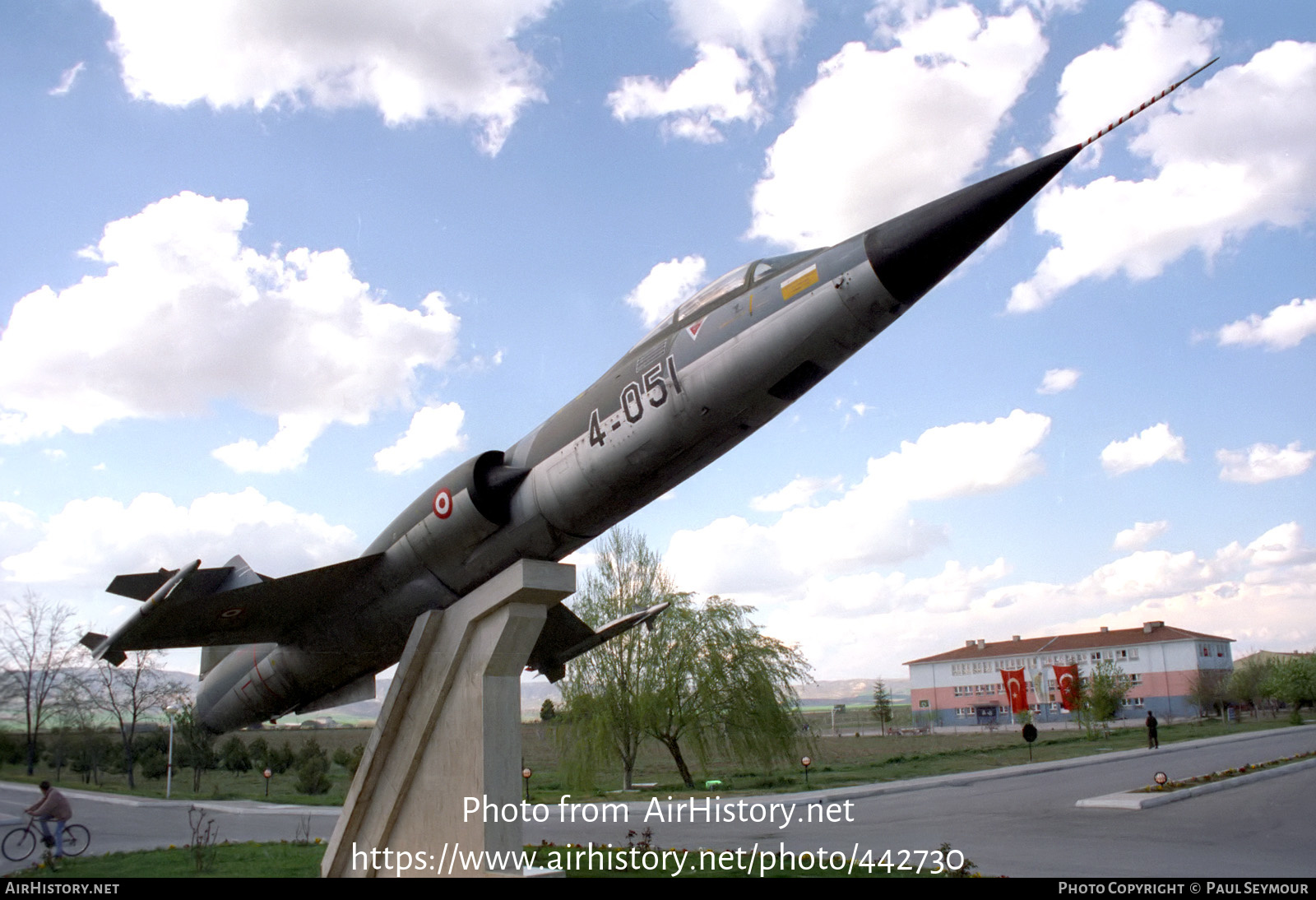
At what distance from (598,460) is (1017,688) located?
30.9 m

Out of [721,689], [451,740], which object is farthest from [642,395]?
[721,689]

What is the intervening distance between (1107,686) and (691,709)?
86.7 feet

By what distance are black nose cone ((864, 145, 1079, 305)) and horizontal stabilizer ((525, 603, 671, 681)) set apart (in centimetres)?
557

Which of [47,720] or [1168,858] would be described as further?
[47,720]

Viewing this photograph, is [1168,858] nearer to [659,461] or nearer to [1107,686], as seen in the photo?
[659,461]

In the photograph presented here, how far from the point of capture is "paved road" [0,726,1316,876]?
10.0m

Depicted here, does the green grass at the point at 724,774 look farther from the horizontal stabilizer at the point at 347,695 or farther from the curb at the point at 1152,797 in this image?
the curb at the point at 1152,797

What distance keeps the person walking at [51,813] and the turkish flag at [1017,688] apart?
27197 millimetres

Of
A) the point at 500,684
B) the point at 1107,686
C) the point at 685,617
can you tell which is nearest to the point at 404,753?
the point at 500,684

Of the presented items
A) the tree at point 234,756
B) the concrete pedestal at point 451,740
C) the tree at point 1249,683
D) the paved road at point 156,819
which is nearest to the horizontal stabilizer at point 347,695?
the concrete pedestal at point 451,740

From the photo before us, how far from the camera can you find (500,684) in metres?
7.80

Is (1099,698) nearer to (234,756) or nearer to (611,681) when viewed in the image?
(611,681)

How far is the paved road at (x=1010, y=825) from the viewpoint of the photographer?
10.0 m

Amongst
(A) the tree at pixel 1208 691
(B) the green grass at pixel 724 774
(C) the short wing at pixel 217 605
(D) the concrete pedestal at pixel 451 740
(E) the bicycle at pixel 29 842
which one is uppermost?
(C) the short wing at pixel 217 605
